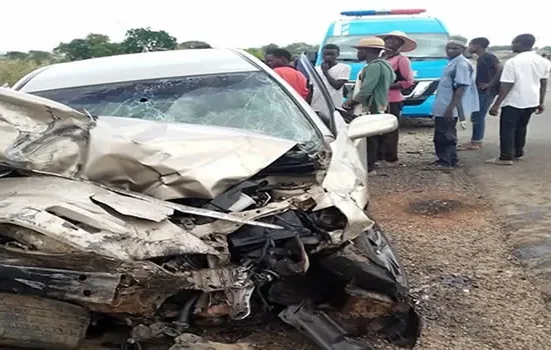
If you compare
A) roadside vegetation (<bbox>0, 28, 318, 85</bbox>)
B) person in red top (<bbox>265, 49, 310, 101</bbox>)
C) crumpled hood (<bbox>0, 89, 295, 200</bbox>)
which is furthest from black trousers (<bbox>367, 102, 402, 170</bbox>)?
roadside vegetation (<bbox>0, 28, 318, 85</bbox>)

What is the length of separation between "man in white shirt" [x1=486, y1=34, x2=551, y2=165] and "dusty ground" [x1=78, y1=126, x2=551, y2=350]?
1.04 metres

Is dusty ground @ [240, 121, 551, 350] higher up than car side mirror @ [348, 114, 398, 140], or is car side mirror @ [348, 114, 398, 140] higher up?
car side mirror @ [348, 114, 398, 140]

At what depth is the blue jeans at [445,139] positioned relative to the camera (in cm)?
766

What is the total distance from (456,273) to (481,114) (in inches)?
204

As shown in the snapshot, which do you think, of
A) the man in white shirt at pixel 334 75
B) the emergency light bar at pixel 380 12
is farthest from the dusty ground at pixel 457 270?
the emergency light bar at pixel 380 12

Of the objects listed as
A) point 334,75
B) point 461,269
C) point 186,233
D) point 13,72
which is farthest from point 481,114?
point 13,72

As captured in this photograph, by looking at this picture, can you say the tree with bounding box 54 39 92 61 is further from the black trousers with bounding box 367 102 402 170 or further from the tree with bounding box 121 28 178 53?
the black trousers with bounding box 367 102 402 170

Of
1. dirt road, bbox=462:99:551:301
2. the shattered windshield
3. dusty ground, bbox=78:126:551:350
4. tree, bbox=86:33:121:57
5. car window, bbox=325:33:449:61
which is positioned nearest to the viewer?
dusty ground, bbox=78:126:551:350

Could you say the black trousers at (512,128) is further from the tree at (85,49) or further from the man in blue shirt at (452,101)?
the tree at (85,49)

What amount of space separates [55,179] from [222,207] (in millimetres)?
745

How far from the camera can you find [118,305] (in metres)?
2.63

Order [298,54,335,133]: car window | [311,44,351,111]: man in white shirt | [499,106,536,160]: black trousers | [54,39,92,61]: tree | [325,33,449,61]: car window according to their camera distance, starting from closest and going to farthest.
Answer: [298,54,335,133]: car window
[499,106,536,160]: black trousers
[311,44,351,111]: man in white shirt
[325,33,449,61]: car window
[54,39,92,61]: tree

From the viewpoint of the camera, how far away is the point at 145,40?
17562 millimetres

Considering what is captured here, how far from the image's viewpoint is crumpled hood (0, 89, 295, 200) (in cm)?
298
